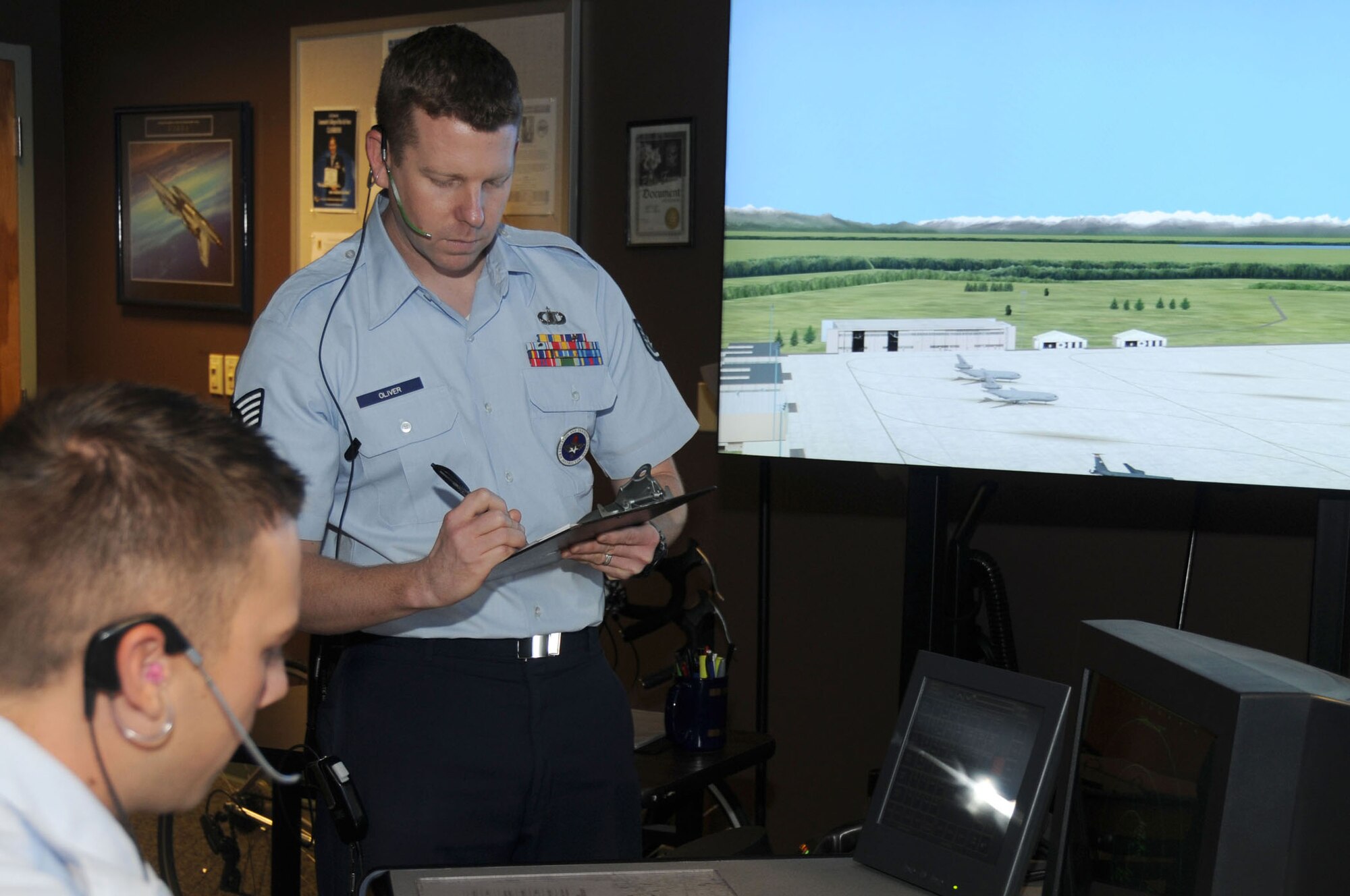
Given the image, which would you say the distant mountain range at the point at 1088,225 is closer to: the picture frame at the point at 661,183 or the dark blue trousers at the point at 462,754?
the picture frame at the point at 661,183

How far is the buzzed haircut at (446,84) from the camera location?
1599mm

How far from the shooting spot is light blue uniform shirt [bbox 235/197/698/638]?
1615mm

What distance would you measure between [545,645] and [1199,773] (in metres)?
0.89

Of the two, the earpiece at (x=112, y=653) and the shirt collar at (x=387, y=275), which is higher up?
the shirt collar at (x=387, y=275)

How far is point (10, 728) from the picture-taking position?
652 millimetres

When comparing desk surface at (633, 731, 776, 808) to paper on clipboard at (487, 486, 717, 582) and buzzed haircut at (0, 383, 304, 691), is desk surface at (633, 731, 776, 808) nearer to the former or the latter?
paper on clipboard at (487, 486, 717, 582)

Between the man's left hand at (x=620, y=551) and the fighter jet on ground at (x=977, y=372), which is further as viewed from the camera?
the fighter jet on ground at (x=977, y=372)

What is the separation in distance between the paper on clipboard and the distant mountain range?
1096 millimetres

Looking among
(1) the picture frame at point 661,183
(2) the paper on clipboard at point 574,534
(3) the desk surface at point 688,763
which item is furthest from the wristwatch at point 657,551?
(1) the picture frame at point 661,183

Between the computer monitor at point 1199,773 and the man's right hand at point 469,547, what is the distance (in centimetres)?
65

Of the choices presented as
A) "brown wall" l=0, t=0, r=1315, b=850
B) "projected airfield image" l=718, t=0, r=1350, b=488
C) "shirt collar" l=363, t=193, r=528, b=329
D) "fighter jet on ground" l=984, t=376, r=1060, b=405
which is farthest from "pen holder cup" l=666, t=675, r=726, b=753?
"shirt collar" l=363, t=193, r=528, b=329

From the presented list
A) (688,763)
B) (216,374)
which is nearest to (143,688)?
(688,763)

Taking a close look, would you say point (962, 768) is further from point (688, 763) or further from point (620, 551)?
point (688, 763)

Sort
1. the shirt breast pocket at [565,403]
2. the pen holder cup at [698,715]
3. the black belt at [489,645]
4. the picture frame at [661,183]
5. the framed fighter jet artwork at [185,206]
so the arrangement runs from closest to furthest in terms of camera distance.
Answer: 1. the black belt at [489,645]
2. the shirt breast pocket at [565,403]
3. the pen holder cup at [698,715]
4. the picture frame at [661,183]
5. the framed fighter jet artwork at [185,206]
